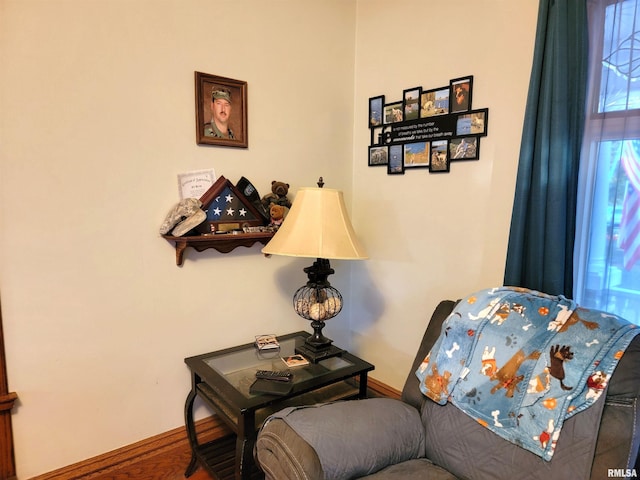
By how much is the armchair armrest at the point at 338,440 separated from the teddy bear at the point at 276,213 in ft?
3.28

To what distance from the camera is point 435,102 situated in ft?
6.51

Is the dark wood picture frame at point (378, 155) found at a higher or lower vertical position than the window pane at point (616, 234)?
higher

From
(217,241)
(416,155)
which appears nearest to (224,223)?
(217,241)

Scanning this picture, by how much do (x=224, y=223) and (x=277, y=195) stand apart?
33 centimetres

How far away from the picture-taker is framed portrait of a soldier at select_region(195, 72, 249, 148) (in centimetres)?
184

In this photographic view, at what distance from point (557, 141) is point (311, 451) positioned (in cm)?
140

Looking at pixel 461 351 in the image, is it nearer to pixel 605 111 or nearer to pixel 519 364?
pixel 519 364

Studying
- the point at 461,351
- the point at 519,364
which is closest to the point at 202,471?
the point at 461,351

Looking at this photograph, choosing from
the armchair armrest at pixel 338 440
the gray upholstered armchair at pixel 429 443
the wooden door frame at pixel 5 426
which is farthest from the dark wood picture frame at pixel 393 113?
the wooden door frame at pixel 5 426

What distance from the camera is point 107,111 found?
5.30 ft

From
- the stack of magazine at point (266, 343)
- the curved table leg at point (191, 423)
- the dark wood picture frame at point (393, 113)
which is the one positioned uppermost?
the dark wood picture frame at point (393, 113)

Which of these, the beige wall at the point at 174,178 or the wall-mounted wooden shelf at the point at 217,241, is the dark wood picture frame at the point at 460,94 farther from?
the wall-mounted wooden shelf at the point at 217,241

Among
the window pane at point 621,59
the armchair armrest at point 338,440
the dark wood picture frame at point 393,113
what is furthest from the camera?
the dark wood picture frame at point 393,113

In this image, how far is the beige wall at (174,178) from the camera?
151 centimetres
